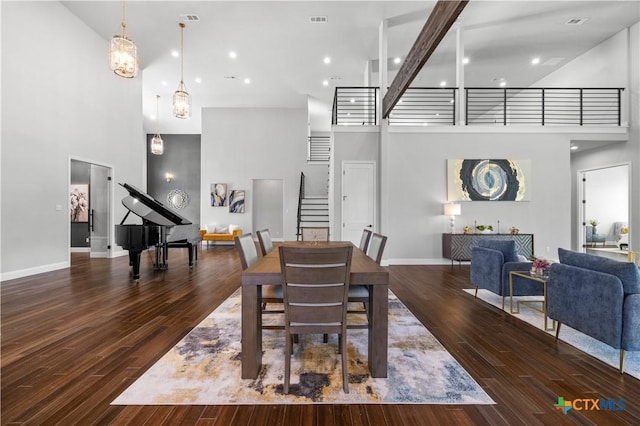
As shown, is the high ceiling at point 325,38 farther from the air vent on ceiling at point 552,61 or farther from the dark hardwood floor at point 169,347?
the dark hardwood floor at point 169,347

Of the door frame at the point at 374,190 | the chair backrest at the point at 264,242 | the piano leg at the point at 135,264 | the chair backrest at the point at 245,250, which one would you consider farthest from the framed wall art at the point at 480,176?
the piano leg at the point at 135,264

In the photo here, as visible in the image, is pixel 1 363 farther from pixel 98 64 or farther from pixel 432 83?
pixel 432 83

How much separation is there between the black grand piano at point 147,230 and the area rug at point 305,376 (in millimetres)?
3014

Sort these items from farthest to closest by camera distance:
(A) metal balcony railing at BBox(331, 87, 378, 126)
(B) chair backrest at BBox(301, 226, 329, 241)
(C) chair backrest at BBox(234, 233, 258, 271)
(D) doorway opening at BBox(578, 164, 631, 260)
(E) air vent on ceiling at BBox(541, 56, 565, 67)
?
(D) doorway opening at BBox(578, 164, 631, 260), (E) air vent on ceiling at BBox(541, 56, 565, 67), (A) metal balcony railing at BBox(331, 87, 378, 126), (B) chair backrest at BBox(301, 226, 329, 241), (C) chair backrest at BBox(234, 233, 258, 271)

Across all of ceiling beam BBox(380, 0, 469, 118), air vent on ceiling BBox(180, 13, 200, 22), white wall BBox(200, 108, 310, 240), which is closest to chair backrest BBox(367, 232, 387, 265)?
Result: ceiling beam BBox(380, 0, 469, 118)

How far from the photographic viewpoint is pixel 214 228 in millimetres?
10336

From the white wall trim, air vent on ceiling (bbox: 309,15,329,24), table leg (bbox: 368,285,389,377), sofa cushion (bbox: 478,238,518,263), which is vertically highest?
air vent on ceiling (bbox: 309,15,329,24)

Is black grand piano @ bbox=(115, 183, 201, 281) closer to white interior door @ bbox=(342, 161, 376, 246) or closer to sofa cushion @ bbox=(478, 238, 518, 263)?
white interior door @ bbox=(342, 161, 376, 246)

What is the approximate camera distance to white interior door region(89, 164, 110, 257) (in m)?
7.25

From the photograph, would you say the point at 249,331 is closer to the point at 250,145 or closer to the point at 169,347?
the point at 169,347

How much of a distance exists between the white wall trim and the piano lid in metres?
1.90

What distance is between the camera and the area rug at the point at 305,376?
183cm

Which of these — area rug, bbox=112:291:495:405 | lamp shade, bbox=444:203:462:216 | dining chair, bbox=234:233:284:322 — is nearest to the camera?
area rug, bbox=112:291:495:405

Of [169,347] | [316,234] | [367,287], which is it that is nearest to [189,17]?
[316,234]
